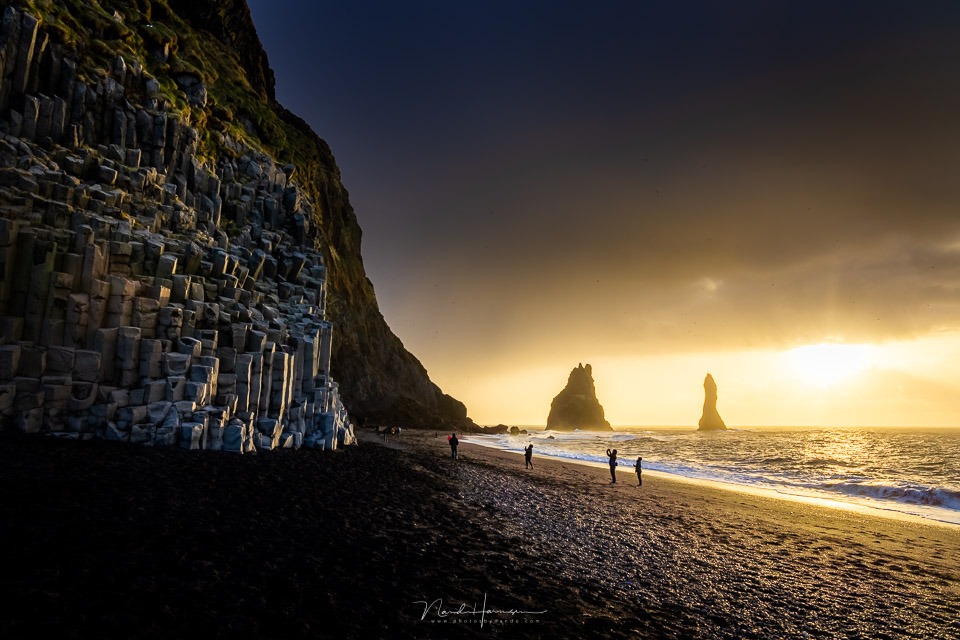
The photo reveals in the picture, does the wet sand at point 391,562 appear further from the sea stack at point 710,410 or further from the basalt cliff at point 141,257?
the sea stack at point 710,410

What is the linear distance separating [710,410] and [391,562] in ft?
691

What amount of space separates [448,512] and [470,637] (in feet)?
30.3

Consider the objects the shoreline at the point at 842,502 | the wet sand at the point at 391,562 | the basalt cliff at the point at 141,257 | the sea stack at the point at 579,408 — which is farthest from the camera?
the sea stack at the point at 579,408

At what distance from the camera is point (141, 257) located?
74.9 feet

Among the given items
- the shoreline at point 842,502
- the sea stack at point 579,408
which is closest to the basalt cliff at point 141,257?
the shoreline at point 842,502

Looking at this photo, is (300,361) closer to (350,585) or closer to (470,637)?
(350,585)

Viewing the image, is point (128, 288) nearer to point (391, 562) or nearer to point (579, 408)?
point (391, 562)

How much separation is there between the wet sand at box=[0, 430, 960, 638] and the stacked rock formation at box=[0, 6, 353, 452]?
3224 mm

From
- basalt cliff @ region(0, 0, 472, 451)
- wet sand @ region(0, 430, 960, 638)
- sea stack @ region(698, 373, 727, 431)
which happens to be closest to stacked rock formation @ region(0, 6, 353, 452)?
basalt cliff @ region(0, 0, 472, 451)

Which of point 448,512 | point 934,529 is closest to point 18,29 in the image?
point 448,512

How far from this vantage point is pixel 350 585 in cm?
898

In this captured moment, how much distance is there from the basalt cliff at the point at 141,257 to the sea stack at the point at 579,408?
166090 millimetres

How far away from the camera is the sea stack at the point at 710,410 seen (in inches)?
7520

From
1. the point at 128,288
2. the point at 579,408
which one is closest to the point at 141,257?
the point at 128,288
